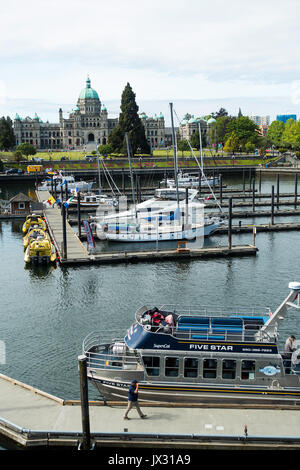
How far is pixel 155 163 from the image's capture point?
537 ft

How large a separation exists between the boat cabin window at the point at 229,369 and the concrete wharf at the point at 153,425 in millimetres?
1734

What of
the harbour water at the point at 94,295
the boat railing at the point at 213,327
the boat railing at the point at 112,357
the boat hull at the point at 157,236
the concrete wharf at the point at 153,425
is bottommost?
the harbour water at the point at 94,295

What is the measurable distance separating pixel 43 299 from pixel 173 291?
1065 centimetres

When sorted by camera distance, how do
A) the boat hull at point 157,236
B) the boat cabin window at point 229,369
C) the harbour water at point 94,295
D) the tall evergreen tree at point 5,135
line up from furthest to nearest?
the tall evergreen tree at point 5,135 < the boat hull at point 157,236 < the harbour water at point 94,295 < the boat cabin window at point 229,369

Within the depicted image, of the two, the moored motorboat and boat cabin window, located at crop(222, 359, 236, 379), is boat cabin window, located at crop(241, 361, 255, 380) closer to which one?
boat cabin window, located at crop(222, 359, 236, 379)

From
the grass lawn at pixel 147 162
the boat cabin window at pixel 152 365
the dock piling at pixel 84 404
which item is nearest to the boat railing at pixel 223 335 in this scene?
the boat cabin window at pixel 152 365

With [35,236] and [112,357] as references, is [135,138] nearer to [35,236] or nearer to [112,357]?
[35,236]

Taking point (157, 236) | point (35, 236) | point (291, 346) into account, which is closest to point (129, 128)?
point (157, 236)

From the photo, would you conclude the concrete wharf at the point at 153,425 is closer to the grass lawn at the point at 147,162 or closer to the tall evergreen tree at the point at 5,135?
the grass lawn at the point at 147,162

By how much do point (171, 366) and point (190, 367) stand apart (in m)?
0.86

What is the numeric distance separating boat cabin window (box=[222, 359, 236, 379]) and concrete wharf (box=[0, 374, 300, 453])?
173cm

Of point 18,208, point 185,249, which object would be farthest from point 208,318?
point 18,208

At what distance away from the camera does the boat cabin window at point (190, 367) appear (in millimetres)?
22781
